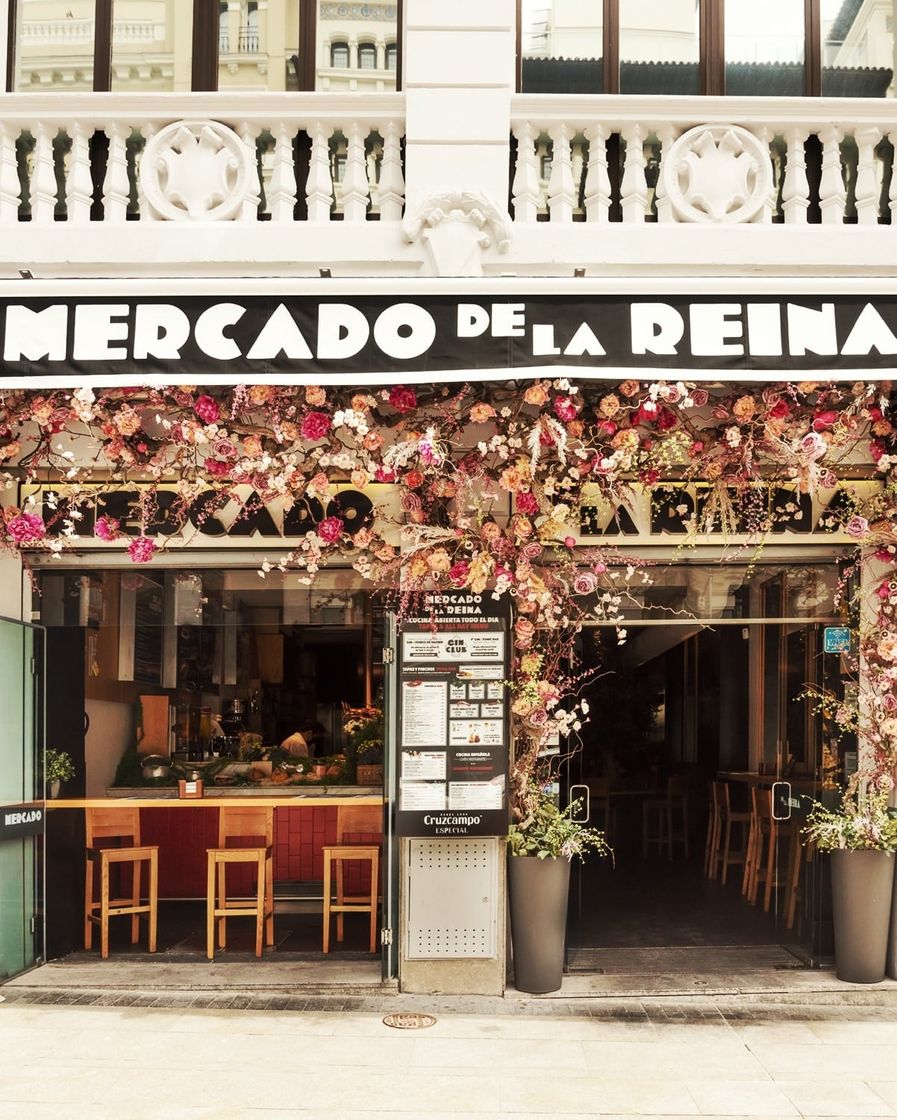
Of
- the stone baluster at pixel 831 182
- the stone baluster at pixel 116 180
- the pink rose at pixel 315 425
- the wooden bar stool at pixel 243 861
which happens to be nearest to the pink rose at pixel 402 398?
the pink rose at pixel 315 425

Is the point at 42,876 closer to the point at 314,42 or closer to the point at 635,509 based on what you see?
the point at 635,509

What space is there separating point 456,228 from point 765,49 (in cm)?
301

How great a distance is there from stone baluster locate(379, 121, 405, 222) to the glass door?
3845 millimetres

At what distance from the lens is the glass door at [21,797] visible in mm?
8000

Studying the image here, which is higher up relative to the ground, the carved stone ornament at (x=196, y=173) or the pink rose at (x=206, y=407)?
the carved stone ornament at (x=196, y=173)

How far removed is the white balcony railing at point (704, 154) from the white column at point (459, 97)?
0.58 feet

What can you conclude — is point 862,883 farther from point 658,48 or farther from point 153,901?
point 658,48

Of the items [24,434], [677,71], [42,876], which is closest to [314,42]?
[677,71]

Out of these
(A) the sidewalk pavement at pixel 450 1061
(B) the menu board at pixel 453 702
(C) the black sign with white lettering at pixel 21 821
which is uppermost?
(B) the menu board at pixel 453 702

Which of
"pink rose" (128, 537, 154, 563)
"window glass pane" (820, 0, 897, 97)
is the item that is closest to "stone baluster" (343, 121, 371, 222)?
"pink rose" (128, 537, 154, 563)

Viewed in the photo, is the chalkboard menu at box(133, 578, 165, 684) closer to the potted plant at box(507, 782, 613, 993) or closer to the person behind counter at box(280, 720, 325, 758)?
the person behind counter at box(280, 720, 325, 758)

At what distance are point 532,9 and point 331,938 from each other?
718 centimetres

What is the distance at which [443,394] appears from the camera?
7301 millimetres

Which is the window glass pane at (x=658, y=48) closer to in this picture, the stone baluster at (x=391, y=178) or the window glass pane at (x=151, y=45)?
the stone baluster at (x=391, y=178)
